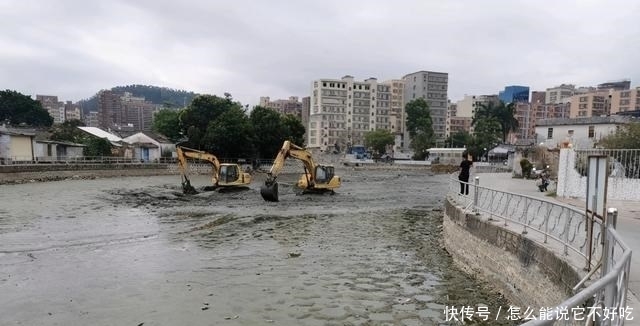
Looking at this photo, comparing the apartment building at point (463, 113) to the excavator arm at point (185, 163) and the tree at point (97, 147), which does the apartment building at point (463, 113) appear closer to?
the tree at point (97, 147)

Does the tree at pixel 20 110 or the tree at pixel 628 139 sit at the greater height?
the tree at pixel 20 110

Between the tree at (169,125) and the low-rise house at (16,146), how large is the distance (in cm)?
3078

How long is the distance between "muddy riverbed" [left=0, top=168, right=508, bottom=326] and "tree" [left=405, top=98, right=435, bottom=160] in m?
77.2

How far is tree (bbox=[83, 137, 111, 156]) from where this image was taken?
172 feet

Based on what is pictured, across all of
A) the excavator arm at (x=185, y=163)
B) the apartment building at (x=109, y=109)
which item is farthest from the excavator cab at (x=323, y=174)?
the apartment building at (x=109, y=109)

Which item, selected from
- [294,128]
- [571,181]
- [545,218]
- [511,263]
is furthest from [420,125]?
[545,218]

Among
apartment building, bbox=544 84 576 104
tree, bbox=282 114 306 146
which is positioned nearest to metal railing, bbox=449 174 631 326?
tree, bbox=282 114 306 146

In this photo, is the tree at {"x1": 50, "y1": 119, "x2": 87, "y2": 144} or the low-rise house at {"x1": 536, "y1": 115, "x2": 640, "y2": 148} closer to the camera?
the low-rise house at {"x1": 536, "y1": 115, "x2": 640, "y2": 148}

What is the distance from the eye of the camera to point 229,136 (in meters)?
57.7

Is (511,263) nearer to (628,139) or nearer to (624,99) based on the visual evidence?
(628,139)

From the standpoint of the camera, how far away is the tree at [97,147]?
5241 centimetres

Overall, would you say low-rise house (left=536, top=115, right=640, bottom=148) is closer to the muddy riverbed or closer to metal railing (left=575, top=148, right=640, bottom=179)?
metal railing (left=575, top=148, right=640, bottom=179)

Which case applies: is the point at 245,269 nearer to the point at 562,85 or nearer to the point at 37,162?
the point at 37,162

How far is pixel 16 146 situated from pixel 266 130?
103ft
